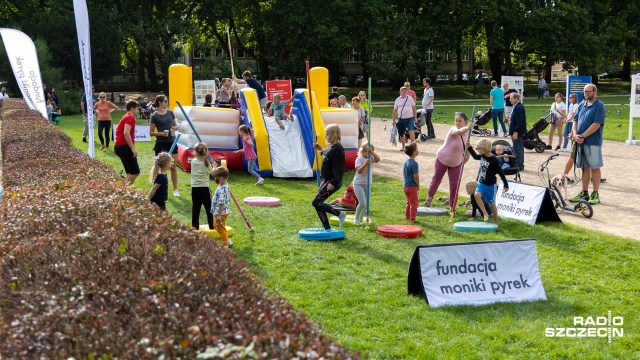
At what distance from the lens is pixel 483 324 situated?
6.88m

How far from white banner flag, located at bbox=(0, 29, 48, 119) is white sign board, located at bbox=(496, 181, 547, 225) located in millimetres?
15118

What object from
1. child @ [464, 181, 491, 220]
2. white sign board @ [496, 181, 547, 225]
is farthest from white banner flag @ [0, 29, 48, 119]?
white sign board @ [496, 181, 547, 225]

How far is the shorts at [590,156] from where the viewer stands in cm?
1239

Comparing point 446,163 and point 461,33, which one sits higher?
point 461,33

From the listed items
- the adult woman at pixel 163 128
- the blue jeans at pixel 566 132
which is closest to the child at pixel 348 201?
the adult woman at pixel 163 128

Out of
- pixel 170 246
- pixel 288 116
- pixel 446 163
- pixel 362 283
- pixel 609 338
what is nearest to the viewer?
pixel 170 246

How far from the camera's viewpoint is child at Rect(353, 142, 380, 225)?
35.7 ft

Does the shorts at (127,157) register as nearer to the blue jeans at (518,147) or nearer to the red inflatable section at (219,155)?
the red inflatable section at (219,155)

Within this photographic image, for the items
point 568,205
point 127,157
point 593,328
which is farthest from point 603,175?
point 593,328

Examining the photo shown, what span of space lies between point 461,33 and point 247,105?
3834cm

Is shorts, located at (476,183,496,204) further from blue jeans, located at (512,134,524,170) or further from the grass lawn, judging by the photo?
blue jeans, located at (512,134,524,170)

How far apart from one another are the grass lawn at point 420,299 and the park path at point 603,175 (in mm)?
789

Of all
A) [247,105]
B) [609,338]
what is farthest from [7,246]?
[247,105]

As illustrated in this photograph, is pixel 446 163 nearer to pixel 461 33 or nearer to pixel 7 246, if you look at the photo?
pixel 7 246
